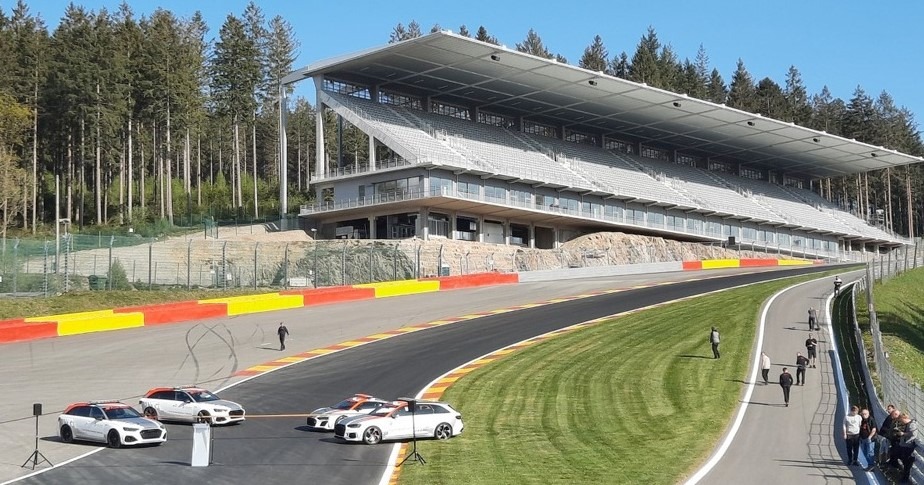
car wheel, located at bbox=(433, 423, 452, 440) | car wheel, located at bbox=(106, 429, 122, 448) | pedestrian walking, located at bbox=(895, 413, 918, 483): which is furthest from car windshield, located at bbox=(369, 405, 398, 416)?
pedestrian walking, located at bbox=(895, 413, 918, 483)

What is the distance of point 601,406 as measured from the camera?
28578 millimetres

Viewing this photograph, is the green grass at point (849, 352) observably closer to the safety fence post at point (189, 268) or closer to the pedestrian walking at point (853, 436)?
the pedestrian walking at point (853, 436)

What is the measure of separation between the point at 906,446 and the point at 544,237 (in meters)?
73.5

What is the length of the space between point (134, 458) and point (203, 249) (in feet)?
117

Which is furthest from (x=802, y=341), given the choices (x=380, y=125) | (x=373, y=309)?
(x=380, y=125)

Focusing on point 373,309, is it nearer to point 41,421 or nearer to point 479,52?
point 41,421

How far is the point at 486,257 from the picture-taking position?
7106cm

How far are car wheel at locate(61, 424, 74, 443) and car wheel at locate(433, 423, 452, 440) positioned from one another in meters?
8.99

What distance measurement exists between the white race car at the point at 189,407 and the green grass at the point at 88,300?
21.8 m

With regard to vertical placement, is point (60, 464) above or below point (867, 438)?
below

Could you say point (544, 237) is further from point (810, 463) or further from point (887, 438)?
point (887, 438)

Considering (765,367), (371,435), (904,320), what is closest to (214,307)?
(371,435)

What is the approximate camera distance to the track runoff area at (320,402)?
21078mm

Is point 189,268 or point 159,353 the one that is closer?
point 159,353
